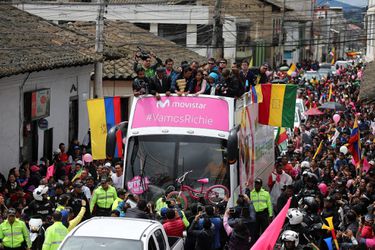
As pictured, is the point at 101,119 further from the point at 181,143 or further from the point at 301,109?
the point at 301,109

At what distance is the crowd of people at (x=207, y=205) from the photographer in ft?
49.7

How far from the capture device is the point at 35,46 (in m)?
27.0

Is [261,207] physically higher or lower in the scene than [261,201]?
lower

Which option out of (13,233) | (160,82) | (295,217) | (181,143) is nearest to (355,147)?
(160,82)

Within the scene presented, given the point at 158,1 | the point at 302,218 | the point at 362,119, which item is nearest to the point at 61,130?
the point at 362,119

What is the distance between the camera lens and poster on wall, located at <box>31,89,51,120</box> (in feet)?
84.9

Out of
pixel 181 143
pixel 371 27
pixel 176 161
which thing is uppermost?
pixel 371 27

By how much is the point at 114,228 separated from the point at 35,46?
48.6 feet

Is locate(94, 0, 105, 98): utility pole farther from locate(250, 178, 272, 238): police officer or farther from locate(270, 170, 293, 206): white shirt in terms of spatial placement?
locate(250, 178, 272, 238): police officer

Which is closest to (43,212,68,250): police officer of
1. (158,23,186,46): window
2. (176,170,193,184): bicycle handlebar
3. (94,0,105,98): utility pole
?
(176,170,193,184): bicycle handlebar

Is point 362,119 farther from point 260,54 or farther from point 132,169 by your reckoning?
point 260,54

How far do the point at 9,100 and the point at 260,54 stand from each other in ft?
179

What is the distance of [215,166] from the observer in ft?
56.9

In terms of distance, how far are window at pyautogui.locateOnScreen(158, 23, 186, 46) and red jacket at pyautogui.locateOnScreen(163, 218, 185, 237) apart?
143 ft
